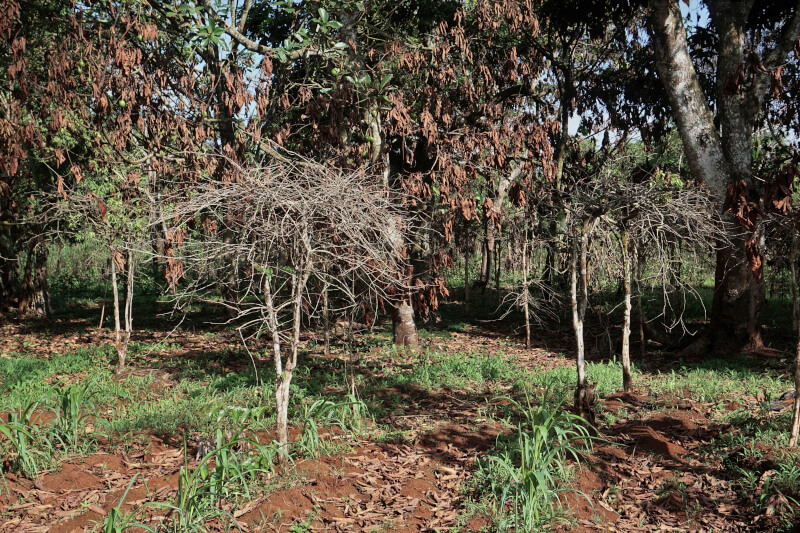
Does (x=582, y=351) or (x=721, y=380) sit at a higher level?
(x=582, y=351)

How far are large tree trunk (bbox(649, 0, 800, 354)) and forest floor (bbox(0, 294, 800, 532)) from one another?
124 cm

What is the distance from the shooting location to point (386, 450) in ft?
18.1

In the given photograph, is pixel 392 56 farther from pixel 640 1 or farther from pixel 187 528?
pixel 187 528

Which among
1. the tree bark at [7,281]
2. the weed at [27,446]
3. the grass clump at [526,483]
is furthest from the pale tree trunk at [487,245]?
the tree bark at [7,281]

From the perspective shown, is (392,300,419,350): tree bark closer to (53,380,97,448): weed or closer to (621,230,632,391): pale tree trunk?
(621,230,632,391): pale tree trunk

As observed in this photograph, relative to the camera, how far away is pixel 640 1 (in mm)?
11180

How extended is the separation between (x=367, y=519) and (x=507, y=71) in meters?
7.39

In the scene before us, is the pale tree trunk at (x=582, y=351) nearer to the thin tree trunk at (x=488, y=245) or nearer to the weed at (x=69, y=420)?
the weed at (x=69, y=420)

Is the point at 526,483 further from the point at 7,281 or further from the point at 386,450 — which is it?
the point at 7,281

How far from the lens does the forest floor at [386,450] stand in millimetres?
→ 4262

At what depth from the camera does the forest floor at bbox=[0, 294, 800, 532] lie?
168 inches

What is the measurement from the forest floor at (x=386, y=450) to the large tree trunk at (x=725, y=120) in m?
1.24

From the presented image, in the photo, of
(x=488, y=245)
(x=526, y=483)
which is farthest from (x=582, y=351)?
(x=488, y=245)

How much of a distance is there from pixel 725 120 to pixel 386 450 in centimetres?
831
